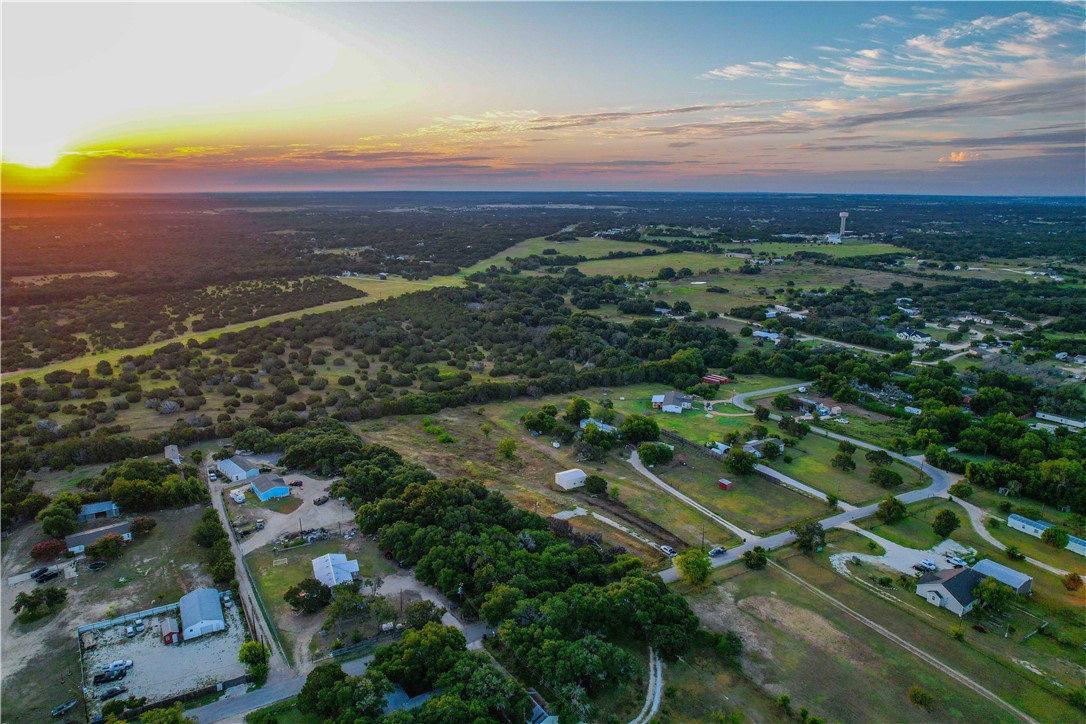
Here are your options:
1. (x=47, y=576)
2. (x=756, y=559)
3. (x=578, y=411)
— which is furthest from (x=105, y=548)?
(x=756, y=559)

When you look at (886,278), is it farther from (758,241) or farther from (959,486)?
(959,486)

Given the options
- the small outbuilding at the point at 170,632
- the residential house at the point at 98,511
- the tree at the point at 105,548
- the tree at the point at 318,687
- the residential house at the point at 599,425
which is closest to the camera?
the tree at the point at 318,687

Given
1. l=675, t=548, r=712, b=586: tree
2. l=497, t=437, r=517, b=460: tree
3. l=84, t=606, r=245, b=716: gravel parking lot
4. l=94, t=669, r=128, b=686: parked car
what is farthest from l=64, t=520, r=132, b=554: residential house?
l=675, t=548, r=712, b=586: tree

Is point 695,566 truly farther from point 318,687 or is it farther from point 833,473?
point 833,473

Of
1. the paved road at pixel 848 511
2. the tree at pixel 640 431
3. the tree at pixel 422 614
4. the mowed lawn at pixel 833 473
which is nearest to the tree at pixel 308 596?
the tree at pixel 422 614

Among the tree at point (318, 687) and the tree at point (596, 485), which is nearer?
the tree at point (318, 687)

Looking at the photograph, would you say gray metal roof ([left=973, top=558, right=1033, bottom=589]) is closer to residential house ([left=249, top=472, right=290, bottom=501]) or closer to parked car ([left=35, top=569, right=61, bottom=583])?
residential house ([left=249, top=472, right=290, bottom=501])

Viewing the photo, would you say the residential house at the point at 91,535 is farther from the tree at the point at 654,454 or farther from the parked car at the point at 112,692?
the tree at the point at 654,454
